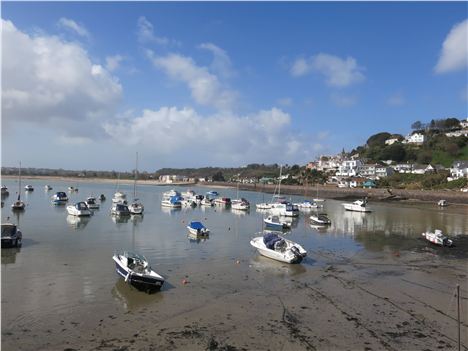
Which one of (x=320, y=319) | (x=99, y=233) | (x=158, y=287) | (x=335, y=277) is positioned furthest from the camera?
(x=99, y=233)

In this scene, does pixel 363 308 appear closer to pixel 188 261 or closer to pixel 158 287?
pixel 158 287

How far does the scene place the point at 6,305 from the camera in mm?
16641

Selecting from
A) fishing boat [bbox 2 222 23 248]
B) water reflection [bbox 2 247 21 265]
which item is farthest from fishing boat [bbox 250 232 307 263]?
fishing boat [bbox 2 222 23 248]

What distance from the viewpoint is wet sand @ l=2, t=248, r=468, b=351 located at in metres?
13.8

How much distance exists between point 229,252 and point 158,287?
11.1 meters

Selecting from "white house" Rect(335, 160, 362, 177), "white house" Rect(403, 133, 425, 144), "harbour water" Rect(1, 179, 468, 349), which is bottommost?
"harbour water" Rect(1, 179, 468, 349)

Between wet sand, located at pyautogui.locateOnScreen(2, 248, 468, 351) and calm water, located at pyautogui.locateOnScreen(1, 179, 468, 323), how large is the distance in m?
1.13

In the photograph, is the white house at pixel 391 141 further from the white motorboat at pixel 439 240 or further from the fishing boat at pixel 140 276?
the fishing boat at pixel 140 276

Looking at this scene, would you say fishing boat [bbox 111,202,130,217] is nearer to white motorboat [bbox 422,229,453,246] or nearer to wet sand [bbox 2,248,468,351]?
wet sand [bbox 2,248,468,351]

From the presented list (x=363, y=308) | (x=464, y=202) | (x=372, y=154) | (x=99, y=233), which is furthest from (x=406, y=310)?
(x=372, y=154)

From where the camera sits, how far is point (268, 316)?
1644 centimetres

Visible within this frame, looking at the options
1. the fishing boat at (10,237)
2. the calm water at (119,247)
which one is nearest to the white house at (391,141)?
the calm water at (119,247)

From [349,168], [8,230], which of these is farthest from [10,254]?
[349,168]

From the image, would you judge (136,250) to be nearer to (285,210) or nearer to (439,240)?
(439,240)
